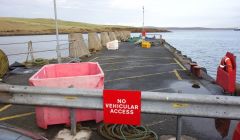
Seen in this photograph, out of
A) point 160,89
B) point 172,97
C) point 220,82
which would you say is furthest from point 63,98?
point 220,82

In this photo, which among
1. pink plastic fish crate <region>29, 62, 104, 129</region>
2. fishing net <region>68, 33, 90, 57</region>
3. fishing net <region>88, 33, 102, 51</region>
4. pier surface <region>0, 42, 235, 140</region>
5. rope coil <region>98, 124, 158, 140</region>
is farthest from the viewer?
fishing net <region>88, 33, 102, 51</region>

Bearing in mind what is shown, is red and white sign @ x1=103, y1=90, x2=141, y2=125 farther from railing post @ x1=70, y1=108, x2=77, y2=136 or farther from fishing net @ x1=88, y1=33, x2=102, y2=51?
fishing net @ x1=88, y1=33, x2=102, y2=51

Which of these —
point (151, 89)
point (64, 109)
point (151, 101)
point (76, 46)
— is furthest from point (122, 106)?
point (76, 46)

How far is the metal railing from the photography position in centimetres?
466

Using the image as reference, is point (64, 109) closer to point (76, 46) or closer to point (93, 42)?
point (76, 46)

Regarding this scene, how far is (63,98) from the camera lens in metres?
5.21

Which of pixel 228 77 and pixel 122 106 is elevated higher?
pixel 122 106

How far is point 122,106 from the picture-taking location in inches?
191

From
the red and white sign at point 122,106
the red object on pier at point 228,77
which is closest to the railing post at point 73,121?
the red and white sign at point 122,106

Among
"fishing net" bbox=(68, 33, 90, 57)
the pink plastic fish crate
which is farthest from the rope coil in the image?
"fishing net" bbox=(68, 33, 90, 57)

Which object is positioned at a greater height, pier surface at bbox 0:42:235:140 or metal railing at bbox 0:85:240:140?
metal railing at bbox 0:85:240:140

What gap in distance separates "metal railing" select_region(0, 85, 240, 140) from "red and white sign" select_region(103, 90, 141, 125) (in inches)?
4.5

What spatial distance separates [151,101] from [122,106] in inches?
19.9

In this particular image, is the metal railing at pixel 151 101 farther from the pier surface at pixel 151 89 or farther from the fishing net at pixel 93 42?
the fishing net at pixel 93 42
